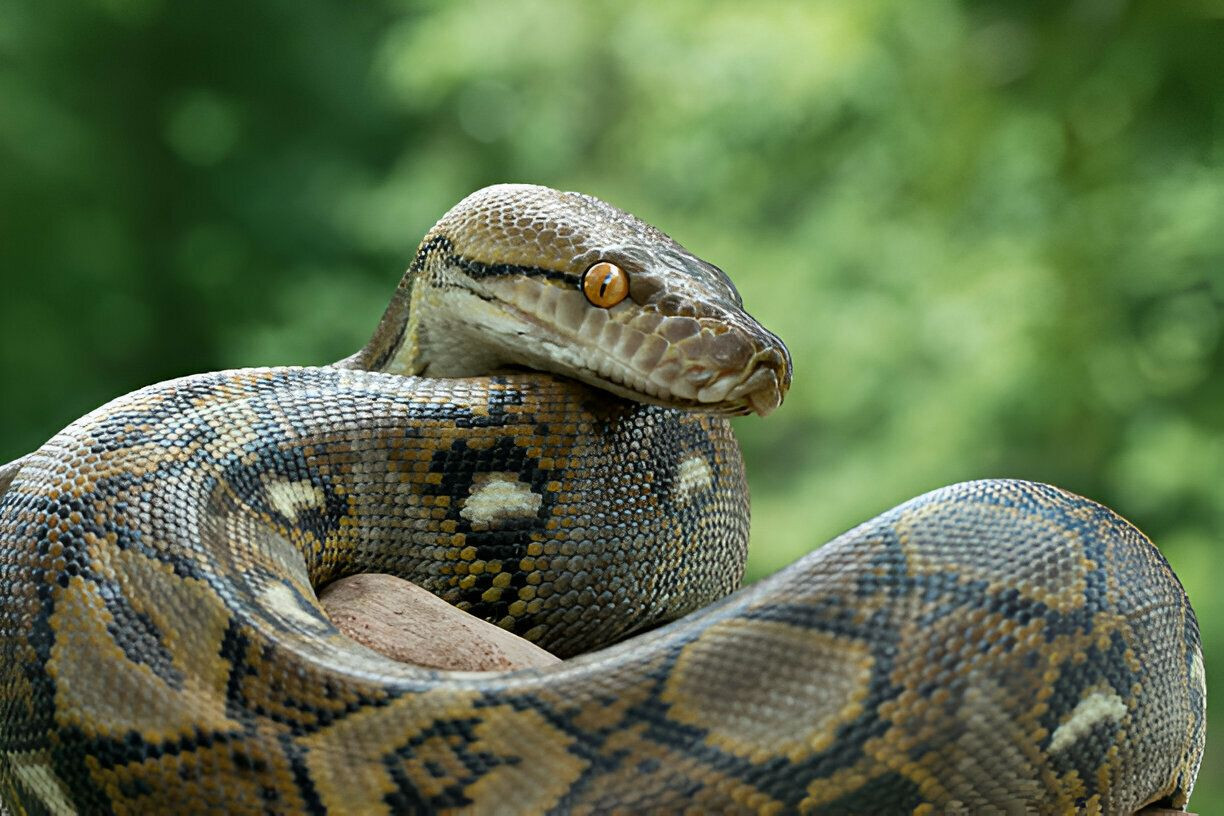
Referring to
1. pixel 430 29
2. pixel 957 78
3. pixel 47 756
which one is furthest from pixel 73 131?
pixel 47 756

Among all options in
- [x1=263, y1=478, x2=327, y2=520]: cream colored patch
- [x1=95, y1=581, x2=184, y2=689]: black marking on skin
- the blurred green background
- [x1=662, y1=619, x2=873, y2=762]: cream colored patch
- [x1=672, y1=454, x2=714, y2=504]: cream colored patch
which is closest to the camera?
[x1=662, y1=619, x2=873, y2=762]: cream colored patch

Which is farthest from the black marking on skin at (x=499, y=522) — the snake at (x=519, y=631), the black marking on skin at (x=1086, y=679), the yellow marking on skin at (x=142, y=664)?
the black marking on skin at (x=1086, y=679)

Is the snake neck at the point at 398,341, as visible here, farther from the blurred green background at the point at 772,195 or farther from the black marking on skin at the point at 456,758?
the blurred green background at the point at 772,195

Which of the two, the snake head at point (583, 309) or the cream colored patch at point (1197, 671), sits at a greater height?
the snake head at point (583, 309)

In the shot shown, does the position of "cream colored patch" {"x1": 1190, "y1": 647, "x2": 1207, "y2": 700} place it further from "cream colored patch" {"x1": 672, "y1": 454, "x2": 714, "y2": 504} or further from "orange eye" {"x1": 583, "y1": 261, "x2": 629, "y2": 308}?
"orange eye" {"x1": 583, "y1": 261, "x2": 629, "y2": 308}

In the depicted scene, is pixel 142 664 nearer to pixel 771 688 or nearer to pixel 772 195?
pixel 771 688

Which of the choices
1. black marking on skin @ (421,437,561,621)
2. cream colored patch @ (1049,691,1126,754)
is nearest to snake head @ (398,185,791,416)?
black marking on skin @ (421,437,561,621)

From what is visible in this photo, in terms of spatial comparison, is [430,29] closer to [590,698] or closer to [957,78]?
[957,78]

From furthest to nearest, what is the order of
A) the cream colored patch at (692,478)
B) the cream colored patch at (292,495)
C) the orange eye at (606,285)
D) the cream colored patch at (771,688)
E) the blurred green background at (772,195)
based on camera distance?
the blurred green background at (772,195)
the cream colored patch at (692,478)
the orange eye at (606,285)
the cream colored patch at (292,495)
the cream colored patch at (771,688)
